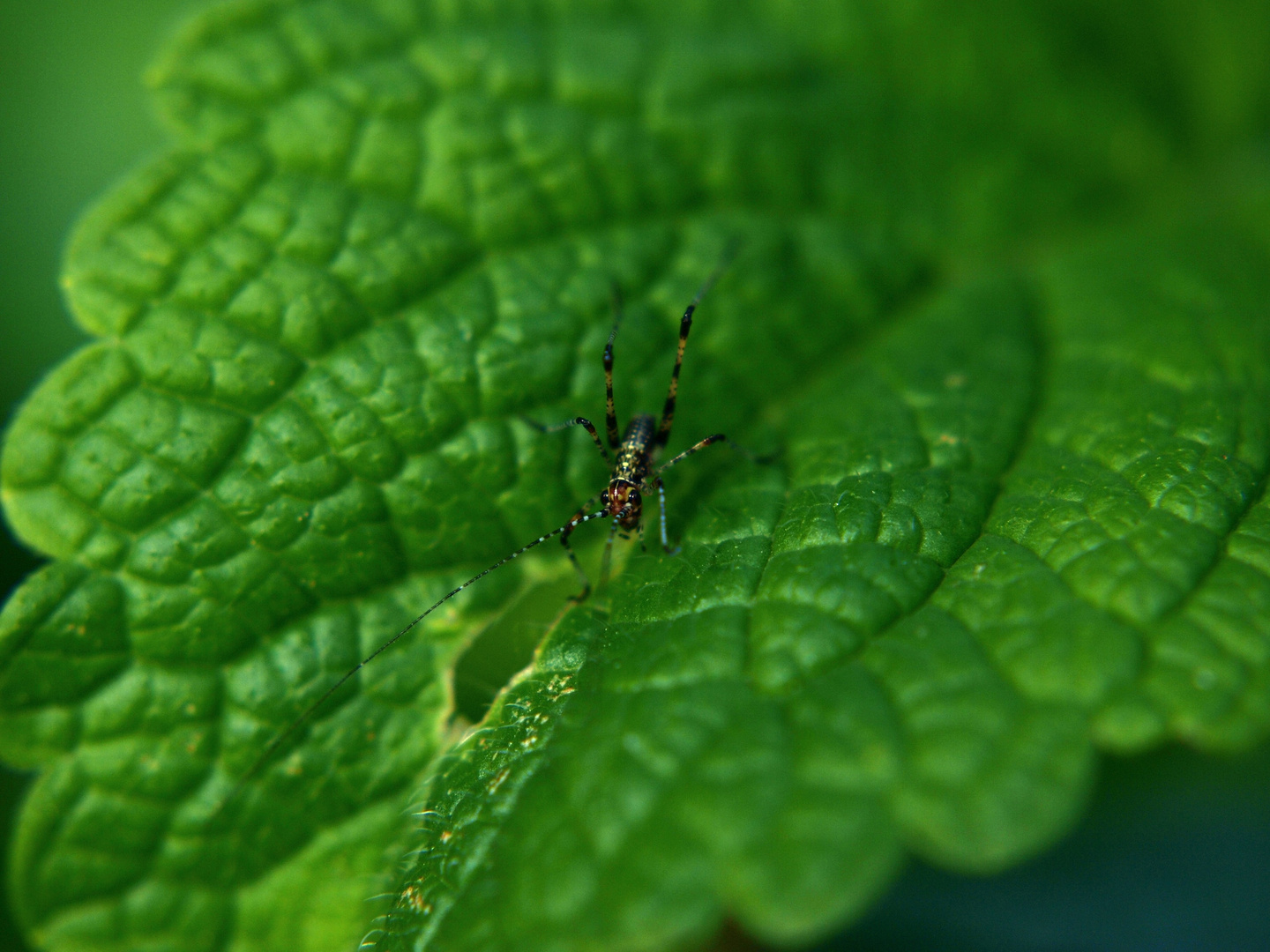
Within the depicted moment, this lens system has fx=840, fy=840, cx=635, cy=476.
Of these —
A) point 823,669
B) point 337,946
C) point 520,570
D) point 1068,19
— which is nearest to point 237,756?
point 337,946

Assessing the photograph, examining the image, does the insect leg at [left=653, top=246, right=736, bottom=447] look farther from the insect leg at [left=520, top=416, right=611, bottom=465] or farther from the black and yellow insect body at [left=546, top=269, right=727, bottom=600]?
the insect leg at [left=520, top=416, right=611, bottom=465]

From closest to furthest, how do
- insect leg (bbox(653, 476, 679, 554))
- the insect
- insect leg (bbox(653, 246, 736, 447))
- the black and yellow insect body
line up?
insect leg (bbox(653, 476, 679, 554)) → the insect → the black and yellow insect body → insect leg (bbox(653, 246, 736, 447))

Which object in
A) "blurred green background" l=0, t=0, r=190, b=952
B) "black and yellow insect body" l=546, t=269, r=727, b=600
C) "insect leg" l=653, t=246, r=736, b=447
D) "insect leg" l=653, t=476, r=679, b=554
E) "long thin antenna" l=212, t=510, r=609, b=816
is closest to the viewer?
"long thin antenna" l=212, t=510, r=609, b=816

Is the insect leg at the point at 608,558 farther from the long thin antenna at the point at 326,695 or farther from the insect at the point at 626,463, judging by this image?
the long thin antenna at the point at 326,695

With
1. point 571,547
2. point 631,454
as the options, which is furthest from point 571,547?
point 631,454

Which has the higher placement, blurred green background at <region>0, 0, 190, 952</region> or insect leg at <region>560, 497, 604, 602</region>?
blurred green background at <region>0, 0, 190, 952</region>

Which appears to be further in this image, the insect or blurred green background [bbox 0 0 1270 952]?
blurred green background [bbox 0 0 1270 952]

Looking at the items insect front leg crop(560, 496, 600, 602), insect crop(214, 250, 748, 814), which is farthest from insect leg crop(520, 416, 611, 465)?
insect front leg crop(560, 496, 600, 602)

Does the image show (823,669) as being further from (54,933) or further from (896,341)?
(54,933)
